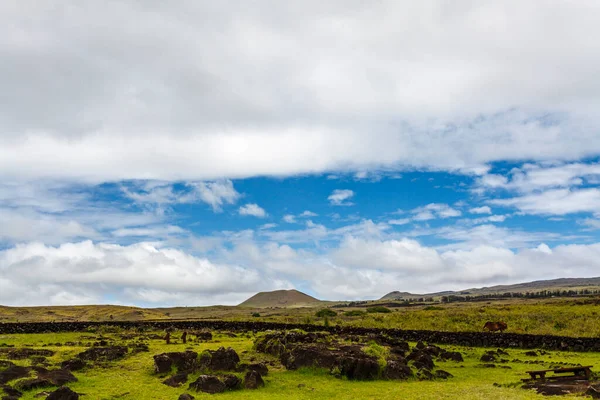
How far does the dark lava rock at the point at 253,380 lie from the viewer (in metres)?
23.6

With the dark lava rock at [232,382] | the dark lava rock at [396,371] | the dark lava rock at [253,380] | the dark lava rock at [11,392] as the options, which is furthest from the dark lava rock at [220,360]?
the dark lava rock at [11,392]

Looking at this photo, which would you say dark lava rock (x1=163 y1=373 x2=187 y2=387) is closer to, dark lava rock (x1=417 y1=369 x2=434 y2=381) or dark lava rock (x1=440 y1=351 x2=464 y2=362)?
dark lava rock (x1=417 y1=369 x2=434 y2=381)

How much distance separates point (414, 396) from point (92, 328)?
44.7 m

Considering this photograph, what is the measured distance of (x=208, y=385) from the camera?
22.7 metres

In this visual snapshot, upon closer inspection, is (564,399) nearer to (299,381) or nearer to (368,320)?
(299,381)

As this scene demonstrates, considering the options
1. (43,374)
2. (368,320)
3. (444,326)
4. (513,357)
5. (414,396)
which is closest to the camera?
(414,396)

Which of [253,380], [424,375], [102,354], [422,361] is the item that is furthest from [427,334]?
[102,354]

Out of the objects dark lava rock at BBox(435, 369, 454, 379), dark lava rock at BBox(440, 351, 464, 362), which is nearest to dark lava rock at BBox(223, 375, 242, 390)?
dark lava rock at BBox(435, 369, 454, 379)

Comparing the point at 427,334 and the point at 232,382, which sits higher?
the point at 232,382

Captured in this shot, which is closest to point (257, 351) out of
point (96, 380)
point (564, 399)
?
point (96, 380)

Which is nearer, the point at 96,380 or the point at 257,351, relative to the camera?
the point at 96,380

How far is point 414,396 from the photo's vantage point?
2123cm

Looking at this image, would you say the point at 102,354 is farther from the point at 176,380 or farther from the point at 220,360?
the point at 220,360

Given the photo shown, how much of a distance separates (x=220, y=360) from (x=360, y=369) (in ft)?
25.9
